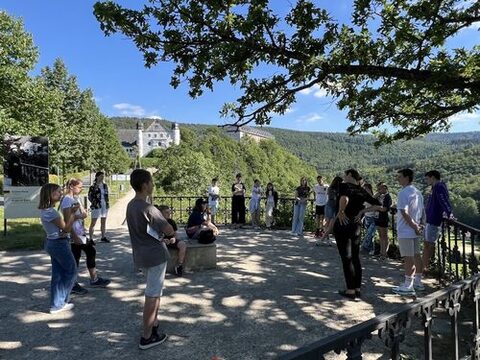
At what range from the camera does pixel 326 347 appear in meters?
1.77

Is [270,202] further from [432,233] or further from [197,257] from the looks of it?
[432,233]

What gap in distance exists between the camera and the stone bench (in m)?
7.31

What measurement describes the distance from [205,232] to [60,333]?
348 centimetres

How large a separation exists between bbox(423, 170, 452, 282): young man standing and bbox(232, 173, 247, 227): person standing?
6.97 m

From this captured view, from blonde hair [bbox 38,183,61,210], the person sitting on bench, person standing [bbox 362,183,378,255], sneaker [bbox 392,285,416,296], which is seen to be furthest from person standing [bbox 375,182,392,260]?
blonde hair [bbox 38,183,61,210]

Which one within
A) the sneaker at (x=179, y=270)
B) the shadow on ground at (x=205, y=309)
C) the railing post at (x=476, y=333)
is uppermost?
the railing post at (x=476, y=333)

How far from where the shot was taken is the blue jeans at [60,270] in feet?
17.3

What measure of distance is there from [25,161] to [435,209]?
10.3 m

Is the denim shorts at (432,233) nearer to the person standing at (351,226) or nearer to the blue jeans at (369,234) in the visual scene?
the person standing at (351,226)

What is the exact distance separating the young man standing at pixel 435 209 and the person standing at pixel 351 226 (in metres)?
1.71

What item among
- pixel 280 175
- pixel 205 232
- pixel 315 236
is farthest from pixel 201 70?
pixel 280 175

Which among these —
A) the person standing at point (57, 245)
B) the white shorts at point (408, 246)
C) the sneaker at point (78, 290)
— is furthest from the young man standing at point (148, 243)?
the white shorts at point (408, 246)

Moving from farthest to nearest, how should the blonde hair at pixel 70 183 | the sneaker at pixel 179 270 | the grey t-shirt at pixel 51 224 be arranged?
the sneaker at pixel 179 270, the blonde hair at pixel 70 183, the grey t-shirt at pixel 51 224

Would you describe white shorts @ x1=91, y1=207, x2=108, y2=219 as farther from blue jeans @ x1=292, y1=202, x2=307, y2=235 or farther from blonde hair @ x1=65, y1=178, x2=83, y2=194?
blue jeans @ x1=292, y1=202, x2=307, y2=235
